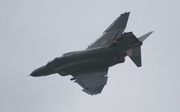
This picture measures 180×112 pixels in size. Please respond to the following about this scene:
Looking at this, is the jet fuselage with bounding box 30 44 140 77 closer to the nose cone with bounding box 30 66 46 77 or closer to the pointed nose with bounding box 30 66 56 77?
the pointed nose with bounding box 30 66 56 77

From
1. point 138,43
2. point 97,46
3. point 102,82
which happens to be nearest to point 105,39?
point 97,46

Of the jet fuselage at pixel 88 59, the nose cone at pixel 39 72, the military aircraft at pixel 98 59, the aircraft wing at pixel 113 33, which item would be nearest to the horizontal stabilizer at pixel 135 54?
the military aircraft at pixel 98 59

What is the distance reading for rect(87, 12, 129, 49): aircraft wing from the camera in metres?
67.1

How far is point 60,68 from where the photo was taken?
Result: 6556 centimetres

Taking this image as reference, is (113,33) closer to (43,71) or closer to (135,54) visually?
(135,54)

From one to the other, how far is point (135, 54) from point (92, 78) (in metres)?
7.09

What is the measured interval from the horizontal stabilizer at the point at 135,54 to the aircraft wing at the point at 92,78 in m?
4.00

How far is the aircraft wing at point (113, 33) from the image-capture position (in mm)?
67062

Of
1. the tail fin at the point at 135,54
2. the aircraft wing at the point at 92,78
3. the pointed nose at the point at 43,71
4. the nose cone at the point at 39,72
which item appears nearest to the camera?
the aircraft wing at the point at 92,78

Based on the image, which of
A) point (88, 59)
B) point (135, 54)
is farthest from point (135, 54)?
point (88, 59)

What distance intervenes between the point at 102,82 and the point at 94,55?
5941 millimetres

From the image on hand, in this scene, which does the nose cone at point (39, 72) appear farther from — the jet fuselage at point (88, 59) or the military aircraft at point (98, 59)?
the military aircraft at point (98, 59)

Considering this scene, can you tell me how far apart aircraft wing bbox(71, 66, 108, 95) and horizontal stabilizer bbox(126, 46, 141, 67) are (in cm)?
400

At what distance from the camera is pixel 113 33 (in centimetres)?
7000
